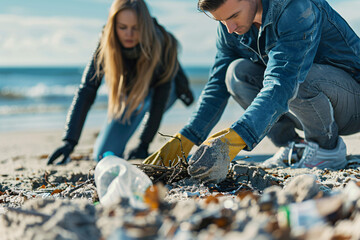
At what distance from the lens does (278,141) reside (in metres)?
2.99

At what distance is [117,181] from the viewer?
5.27 ft

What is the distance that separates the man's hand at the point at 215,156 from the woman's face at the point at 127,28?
1807 millimetres

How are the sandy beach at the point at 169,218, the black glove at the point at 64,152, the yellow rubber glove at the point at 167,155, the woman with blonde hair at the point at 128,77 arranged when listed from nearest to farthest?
the sandy beach at the point at 169,218 < the yellow rubber glove at the point at 167,155 < the black glove at the point at 64,152 < the woman with blonde hair at the point at 128,77

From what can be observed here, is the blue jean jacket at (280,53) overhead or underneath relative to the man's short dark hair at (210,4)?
underneath

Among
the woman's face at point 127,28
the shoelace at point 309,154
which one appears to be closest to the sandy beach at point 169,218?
the shoelace at point 309,154

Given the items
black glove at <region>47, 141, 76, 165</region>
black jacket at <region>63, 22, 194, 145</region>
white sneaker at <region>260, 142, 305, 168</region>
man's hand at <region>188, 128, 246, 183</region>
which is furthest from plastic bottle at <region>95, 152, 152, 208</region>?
black jacket at <region>63, 22, 194, 145</region>

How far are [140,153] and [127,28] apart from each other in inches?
45.8

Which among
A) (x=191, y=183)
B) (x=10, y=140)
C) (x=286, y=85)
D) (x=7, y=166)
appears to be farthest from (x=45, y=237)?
(x=10, y=140)

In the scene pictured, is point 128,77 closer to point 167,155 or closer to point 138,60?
point 138,60

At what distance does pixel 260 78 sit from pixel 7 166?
231cm

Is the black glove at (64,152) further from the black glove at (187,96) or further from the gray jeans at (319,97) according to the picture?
the gray jeans at (319,97)

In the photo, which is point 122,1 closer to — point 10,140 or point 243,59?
point 243,59

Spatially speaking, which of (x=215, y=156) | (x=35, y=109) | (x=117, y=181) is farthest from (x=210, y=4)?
(x=35, y=109)

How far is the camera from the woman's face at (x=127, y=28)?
3307mm
